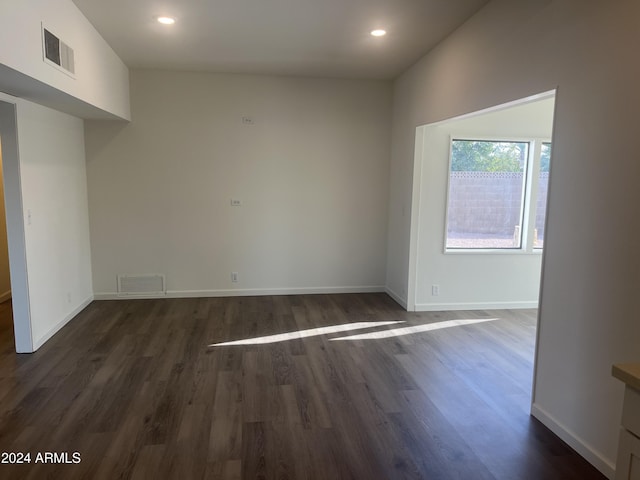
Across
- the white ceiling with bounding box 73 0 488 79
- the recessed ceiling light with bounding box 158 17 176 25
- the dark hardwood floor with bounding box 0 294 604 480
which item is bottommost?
the dark hardwood floor with bounding box 0 294 604 480

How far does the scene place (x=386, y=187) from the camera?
5812 millimetres

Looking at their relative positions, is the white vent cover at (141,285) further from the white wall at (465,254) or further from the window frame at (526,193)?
the window frame at (526,193)

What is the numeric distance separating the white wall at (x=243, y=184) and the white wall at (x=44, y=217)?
0.41m

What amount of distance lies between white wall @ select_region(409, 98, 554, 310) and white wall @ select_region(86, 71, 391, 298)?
0.95m

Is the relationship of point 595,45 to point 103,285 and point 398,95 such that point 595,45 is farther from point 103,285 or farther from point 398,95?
point 103,285

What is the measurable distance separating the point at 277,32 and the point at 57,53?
1760 mm

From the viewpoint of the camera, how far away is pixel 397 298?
18.0 ft

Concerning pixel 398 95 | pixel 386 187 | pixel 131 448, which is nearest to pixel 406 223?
pixel 386 187

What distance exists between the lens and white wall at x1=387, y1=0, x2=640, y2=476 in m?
2.09

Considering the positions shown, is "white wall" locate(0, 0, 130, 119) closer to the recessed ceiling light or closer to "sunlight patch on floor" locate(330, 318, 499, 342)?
the recessed ceiling light

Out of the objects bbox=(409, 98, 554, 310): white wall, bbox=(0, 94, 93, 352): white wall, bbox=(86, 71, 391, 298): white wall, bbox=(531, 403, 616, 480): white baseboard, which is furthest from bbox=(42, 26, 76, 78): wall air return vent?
bbox=(531, 403, 616, 480): white baseboard

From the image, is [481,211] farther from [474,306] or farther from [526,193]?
[474,306]

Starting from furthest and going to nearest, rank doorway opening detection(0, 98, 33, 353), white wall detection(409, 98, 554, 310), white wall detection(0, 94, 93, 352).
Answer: white wall detection(409, 98, 554, 310), white wall detection(0, 94, 93, 352), doorway opening detection(0, 98, 33, 353)

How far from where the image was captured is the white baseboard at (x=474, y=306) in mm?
5121
